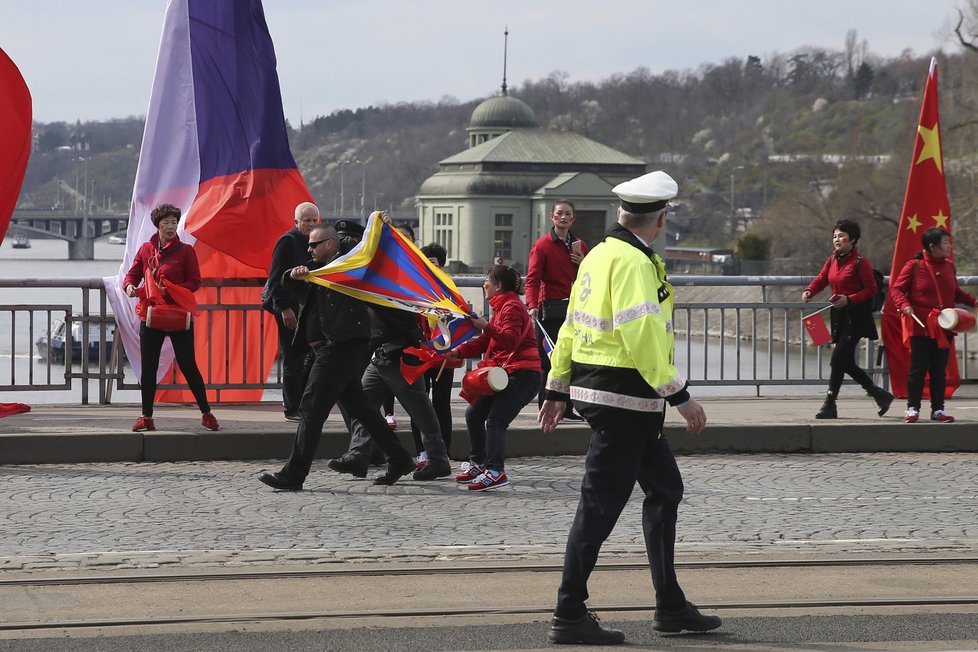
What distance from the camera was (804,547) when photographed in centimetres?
746

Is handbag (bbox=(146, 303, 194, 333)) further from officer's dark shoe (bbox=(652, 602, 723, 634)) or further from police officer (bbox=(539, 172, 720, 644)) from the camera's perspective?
officer's dark shoe (bbox=(652, 602, 723, 634))

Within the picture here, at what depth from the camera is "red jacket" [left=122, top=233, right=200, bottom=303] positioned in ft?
36.1

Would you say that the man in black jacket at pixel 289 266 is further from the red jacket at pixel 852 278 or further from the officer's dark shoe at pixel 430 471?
the red jacket at pixel 852 278

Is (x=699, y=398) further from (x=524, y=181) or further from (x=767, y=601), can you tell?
(x=524, y=181)

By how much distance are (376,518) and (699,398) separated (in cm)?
626

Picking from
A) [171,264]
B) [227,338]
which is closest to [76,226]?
[227,338]

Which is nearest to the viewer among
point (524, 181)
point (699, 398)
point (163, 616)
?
point (163, 616)

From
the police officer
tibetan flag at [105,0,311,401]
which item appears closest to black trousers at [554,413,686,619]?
the police officer

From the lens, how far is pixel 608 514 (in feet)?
18.4

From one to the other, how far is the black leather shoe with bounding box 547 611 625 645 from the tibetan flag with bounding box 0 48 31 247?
292 inches

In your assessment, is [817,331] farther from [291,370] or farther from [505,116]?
[505,116]

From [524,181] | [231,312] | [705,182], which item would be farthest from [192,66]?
[705,182]

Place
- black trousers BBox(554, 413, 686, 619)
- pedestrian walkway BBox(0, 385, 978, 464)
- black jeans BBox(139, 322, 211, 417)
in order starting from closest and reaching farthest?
black trousers BBox(554, 413, 686, 619)
pedestrian walkway BBox(0, 385, 978, 464)
black jeans BBox(139, 322, 211, 417)

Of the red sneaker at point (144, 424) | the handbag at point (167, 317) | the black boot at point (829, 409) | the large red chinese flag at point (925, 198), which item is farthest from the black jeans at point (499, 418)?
the large red chinese flag at point (925, 198)
